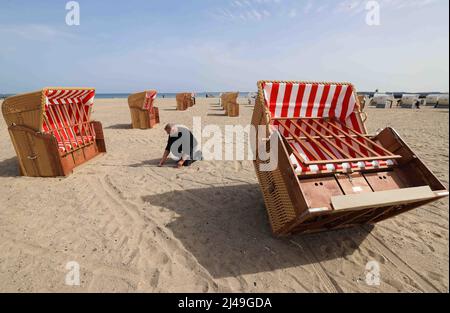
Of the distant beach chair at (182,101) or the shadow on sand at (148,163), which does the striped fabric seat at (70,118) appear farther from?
the distant beach chair at (182,101)

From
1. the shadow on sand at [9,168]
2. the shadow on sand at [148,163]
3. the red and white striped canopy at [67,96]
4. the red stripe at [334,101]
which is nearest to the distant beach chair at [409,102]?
the red stripe at [334,101]

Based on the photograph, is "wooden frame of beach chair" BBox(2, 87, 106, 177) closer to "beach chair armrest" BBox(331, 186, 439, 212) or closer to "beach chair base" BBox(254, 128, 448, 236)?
"beach chair base" BBox(254, 128, 448, 236)

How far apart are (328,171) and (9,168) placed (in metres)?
8.03

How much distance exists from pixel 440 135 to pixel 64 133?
14794 millimetres

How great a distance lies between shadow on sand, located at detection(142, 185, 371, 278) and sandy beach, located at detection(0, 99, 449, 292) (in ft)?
0.05

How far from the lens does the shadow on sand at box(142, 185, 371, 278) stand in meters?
3.12

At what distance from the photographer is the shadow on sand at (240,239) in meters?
3.12

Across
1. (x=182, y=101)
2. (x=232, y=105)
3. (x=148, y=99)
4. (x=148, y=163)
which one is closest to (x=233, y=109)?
(x=232, y=105)

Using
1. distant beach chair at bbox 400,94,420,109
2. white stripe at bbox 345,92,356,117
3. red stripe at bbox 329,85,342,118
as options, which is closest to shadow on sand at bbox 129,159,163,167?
red stripe at bbox 329,85,342,118

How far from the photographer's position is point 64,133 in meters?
6.75

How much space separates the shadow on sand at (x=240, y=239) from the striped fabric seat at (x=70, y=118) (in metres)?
3.60

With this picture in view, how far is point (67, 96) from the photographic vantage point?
6219mm

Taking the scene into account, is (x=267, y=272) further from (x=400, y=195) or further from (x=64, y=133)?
(x=64, y=133)

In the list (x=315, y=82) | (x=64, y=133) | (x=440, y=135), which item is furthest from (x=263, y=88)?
(x=440, y=135)
